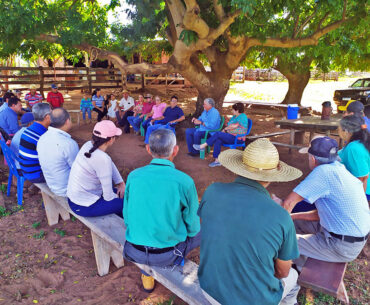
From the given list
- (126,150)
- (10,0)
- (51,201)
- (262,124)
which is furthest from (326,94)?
(51,201)

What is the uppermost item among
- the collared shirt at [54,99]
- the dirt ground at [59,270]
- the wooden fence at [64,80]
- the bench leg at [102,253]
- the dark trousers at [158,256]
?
the wooden fence at [64,80]

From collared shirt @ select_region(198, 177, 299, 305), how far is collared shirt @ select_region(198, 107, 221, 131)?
4850 mm

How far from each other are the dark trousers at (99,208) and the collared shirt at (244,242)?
65.7 inches

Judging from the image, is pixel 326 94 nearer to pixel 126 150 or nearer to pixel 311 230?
pixel 126 150

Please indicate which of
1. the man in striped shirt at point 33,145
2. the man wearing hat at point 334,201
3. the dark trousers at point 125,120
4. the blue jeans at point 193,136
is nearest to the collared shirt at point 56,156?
the man in striped shirt at point 33,145

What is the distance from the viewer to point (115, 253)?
3199 mm

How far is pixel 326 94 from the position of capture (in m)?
19.7

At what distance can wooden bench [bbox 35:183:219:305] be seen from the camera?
7.13 feet

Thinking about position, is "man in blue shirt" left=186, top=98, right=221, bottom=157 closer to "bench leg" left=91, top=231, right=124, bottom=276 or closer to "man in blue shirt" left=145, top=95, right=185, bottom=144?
→ "man in blue shirt" left=145, top=95, right=185, bottom=144

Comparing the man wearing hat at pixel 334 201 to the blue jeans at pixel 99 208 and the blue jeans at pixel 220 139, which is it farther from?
the blue jeans at pixel 220 139

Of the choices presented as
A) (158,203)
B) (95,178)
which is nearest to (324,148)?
(158,203)

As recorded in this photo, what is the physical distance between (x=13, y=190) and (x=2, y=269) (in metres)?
2.18

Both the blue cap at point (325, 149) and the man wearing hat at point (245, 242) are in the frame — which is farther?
the blue cap at point (325, 149)

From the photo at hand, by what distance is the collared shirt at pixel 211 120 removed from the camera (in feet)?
21.5
